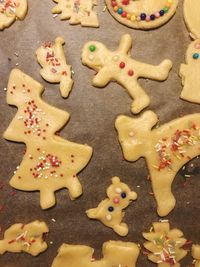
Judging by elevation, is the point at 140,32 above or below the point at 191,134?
above

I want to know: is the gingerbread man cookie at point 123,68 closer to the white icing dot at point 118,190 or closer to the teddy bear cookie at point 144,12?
the teddy bear cookie at point 144,12

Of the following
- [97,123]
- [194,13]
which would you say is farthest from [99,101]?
[194,13]

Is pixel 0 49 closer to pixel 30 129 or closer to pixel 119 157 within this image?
pixel 30 129

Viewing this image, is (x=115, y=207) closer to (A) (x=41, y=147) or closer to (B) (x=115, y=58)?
(A) (x=41, y=147)

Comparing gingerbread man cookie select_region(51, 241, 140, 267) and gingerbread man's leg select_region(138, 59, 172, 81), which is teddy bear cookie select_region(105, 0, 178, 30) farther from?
gingerbread man cookie select_region(51, 241, 140, 267)

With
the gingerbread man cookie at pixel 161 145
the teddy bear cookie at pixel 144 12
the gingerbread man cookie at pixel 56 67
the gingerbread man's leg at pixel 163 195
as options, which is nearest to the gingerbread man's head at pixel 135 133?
the gingerbread man cookie at pixel 161 145

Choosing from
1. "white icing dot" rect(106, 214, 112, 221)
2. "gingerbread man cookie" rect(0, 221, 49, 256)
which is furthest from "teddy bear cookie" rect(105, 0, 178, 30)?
"gingerbread man cookie" rect(0, 221, 49, 256)
